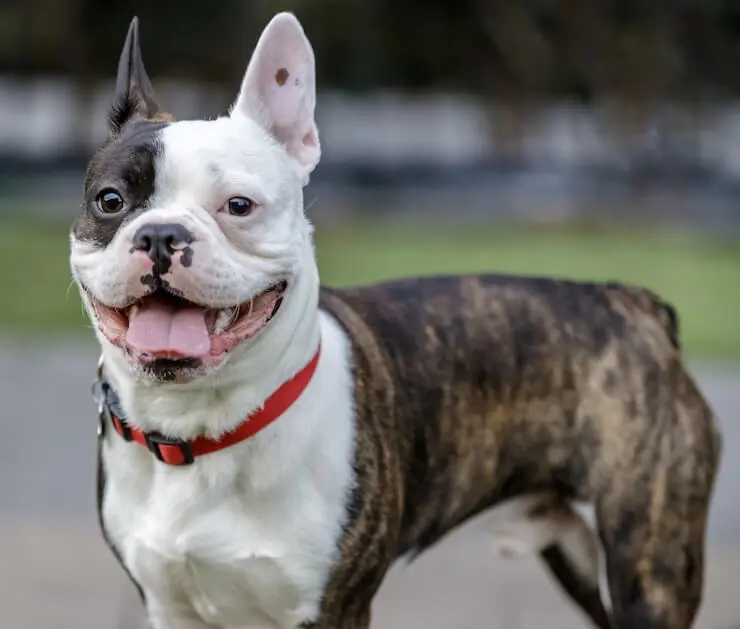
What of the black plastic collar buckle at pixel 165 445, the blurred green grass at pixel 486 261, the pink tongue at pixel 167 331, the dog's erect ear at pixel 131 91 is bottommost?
the blurred green grass at pixel 486 261

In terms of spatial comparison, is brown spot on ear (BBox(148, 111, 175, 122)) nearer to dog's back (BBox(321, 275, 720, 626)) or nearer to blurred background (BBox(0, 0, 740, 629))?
dog's back (BBox(321, 275, 720, 626))

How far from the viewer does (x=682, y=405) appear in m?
3.86

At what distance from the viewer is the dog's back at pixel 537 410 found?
3725 millimetres

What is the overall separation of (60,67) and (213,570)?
789 inches

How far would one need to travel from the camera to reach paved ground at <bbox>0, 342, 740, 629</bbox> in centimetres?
504

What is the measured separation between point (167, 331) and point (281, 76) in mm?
770

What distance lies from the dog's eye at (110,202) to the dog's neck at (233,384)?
0.33m

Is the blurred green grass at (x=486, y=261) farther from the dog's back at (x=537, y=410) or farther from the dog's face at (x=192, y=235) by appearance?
the dog's face at (x=192, y=235)

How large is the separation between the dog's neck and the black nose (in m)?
0.35

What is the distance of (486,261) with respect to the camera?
13.8 metres

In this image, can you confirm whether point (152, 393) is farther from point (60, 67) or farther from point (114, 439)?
point (60, 67)

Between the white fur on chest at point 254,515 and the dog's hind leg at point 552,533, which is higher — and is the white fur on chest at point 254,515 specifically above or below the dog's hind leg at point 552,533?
above

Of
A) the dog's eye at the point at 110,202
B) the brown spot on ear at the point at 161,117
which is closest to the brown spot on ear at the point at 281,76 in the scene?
the brown spot on ear at the point at 161,117

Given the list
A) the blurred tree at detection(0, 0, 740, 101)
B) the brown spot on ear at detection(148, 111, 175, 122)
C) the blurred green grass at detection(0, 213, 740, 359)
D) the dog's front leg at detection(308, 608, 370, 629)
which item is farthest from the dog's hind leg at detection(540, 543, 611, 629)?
the blurred tree at detection(0, 0, 740, 101)
